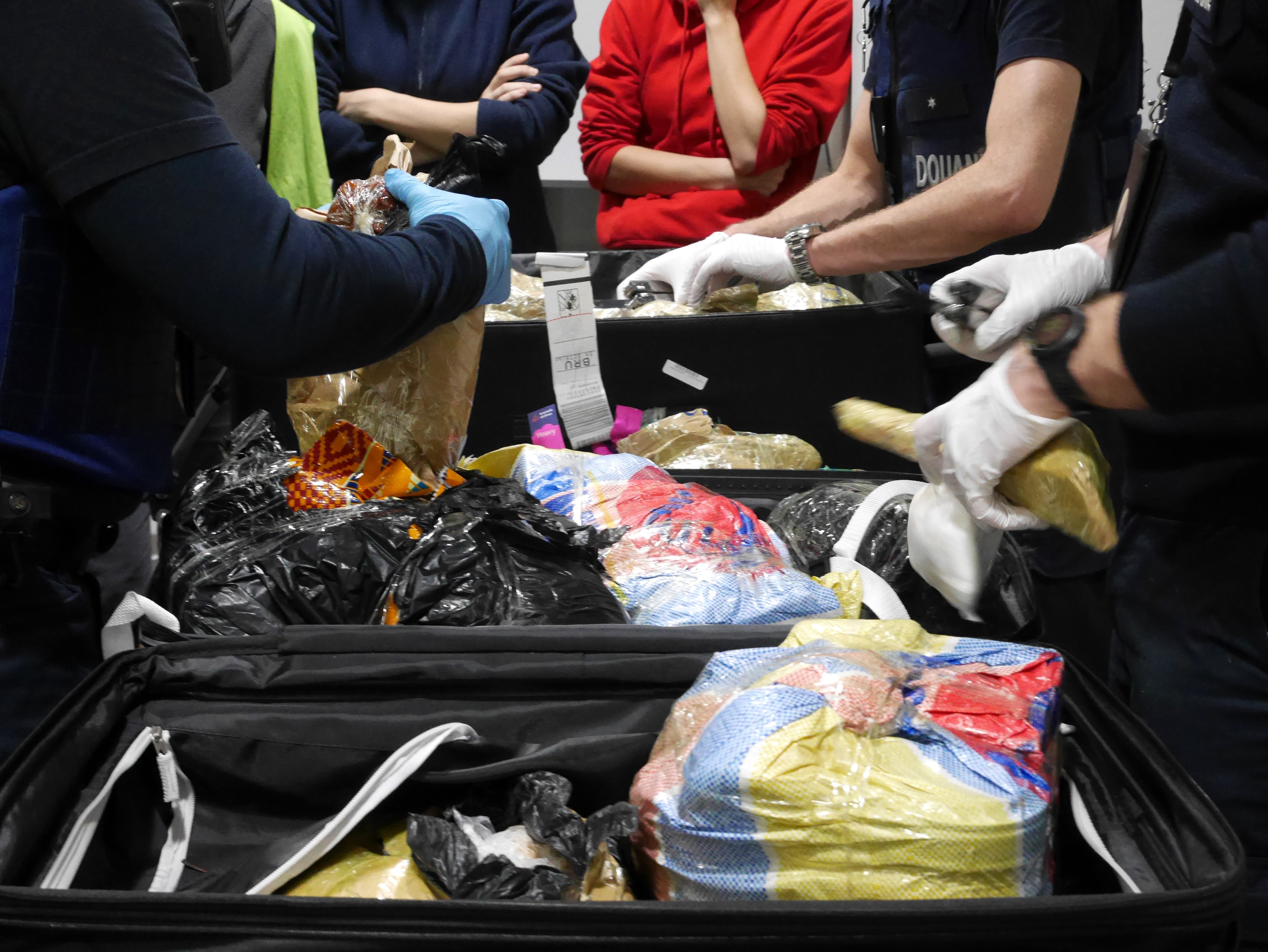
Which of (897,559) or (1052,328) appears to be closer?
(1052,328)

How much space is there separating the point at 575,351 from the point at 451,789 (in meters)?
0.91

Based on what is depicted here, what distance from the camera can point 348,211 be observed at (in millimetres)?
1232

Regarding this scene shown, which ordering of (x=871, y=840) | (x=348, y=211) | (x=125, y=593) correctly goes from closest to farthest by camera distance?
1. (x=871, y=840)
2. (x=125, y=593)
3. (x=348, y=211)

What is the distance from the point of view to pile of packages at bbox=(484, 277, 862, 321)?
183 cm

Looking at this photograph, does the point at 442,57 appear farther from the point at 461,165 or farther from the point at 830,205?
the point at 461,165

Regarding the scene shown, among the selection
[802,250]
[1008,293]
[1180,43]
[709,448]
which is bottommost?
[709,448]

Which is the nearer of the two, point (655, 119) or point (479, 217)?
point (479, 217)

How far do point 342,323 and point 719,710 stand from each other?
476mm

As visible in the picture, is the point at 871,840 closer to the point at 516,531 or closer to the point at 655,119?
the point at 516,531

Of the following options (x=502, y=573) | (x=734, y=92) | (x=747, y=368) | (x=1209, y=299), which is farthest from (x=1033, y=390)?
(x=734, y=92)

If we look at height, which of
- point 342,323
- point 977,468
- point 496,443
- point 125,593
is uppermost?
point 342,323

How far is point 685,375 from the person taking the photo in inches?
65.5

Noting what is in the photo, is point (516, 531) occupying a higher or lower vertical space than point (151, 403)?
lower

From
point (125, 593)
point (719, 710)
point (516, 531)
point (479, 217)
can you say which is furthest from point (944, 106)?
point (125, 593)
